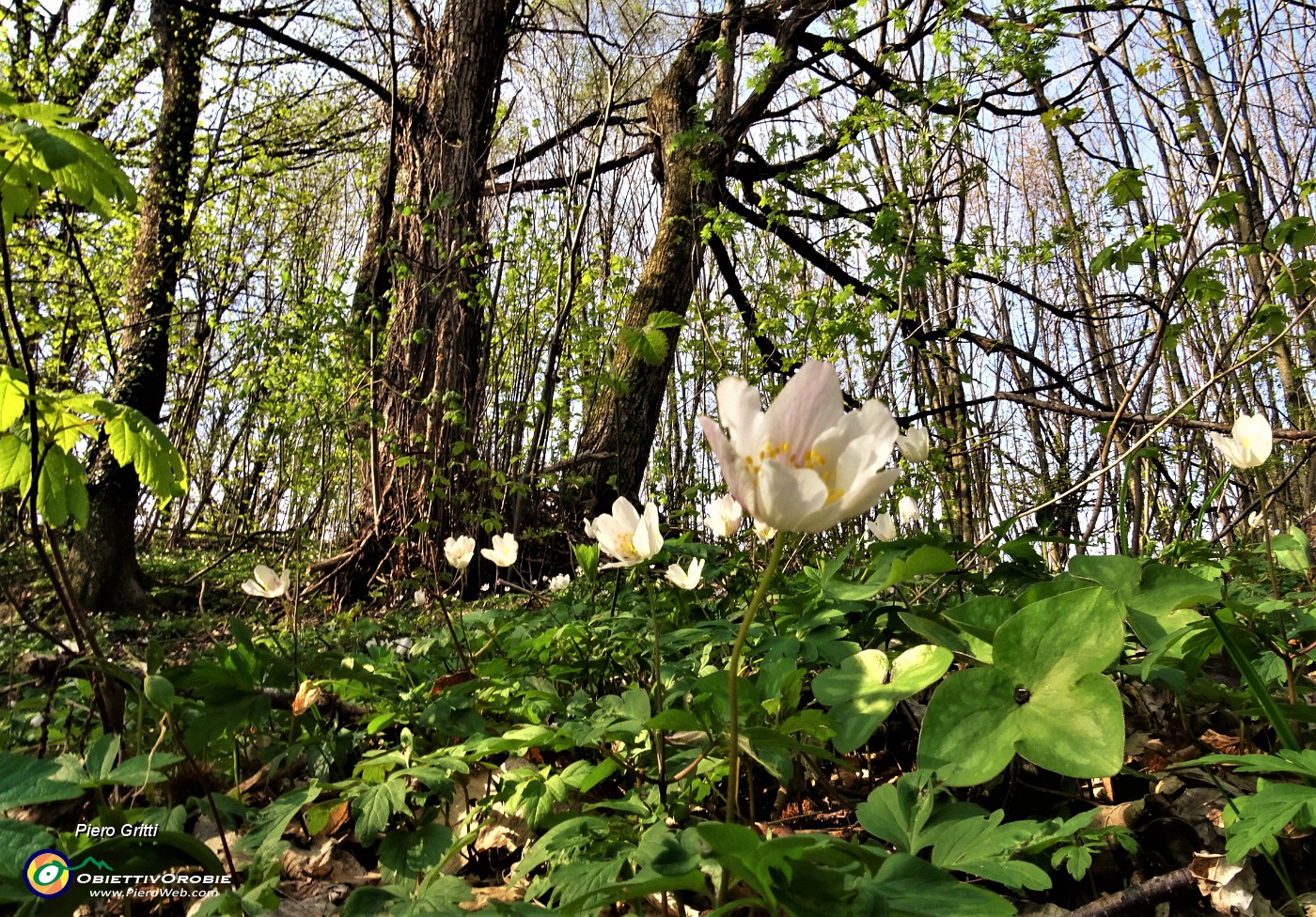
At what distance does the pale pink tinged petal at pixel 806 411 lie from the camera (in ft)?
2.28

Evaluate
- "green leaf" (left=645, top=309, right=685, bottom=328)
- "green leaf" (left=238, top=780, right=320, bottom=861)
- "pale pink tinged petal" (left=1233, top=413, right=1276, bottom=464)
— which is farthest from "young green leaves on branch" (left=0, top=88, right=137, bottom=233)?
"pale pink tinged petal" (left=1233, top=413, right=1276, bottom=464)

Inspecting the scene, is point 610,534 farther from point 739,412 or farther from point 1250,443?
point 1250,443

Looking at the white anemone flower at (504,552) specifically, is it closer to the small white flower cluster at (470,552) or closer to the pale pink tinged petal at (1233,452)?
the small white flower cluster at (470,552)

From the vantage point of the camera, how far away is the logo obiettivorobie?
0.76 metres

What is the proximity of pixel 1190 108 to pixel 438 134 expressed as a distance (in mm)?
4520

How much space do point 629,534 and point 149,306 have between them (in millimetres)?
6014

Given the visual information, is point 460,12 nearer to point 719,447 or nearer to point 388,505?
point 388,505

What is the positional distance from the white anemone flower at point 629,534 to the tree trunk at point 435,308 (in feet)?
10.2

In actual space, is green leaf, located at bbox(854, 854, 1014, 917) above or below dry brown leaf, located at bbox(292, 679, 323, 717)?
above

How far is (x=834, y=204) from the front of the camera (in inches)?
151

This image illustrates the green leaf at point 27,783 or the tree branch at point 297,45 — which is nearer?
the green leaf at point 27,783

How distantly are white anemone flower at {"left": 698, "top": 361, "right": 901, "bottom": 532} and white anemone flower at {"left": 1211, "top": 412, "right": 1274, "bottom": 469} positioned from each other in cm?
131

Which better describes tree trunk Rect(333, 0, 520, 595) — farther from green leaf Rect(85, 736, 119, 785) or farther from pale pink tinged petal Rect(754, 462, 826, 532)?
pale pink tinged petal Rect(754, 462, 826, 532)

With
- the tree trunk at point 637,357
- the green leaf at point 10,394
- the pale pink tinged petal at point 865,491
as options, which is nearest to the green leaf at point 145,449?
the green leaf at point 10,394
